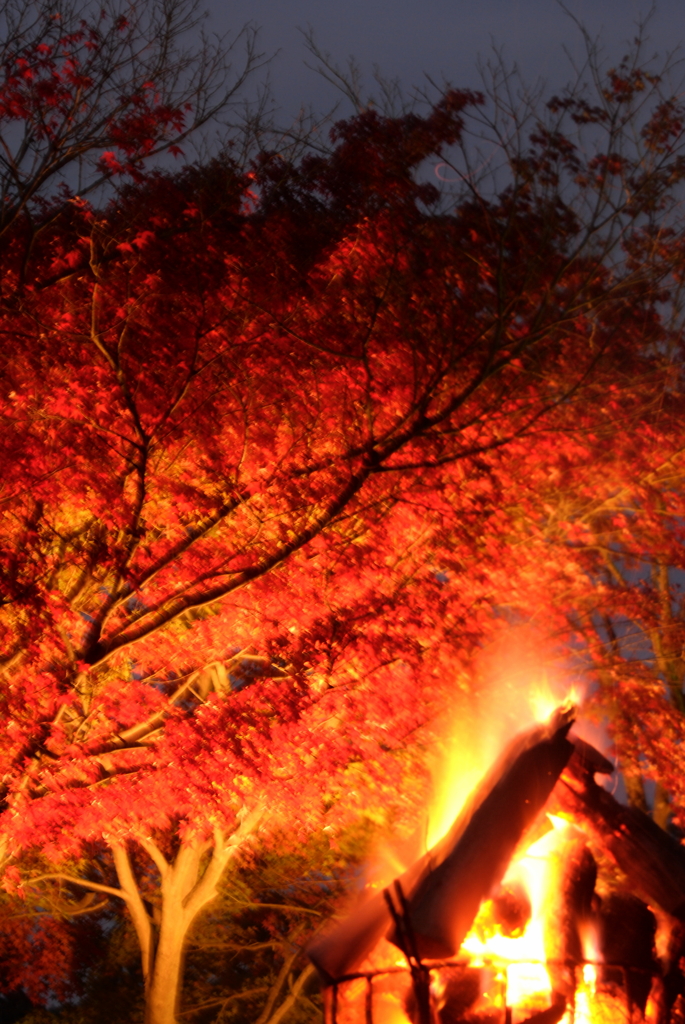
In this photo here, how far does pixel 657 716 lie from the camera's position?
12914 millimetres

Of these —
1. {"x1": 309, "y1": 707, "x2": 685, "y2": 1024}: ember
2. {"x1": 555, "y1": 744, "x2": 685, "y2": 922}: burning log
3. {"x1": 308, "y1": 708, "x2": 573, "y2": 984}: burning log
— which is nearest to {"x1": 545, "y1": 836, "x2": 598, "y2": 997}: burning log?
{"x1": 309, "y1": 707, "x2": 685, "y2": 1024}: ember

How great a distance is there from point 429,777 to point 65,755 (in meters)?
4.42

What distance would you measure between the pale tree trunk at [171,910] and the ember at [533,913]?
448 centimetres

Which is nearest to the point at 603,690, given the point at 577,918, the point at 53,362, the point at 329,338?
the point at 577,918

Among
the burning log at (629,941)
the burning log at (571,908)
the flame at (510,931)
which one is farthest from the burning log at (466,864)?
the burning log at (629,941)

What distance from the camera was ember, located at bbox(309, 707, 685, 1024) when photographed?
6781mm

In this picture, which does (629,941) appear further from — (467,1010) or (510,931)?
(467,1010)

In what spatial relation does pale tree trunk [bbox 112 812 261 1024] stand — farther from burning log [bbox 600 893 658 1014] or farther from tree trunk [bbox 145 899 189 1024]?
burning log [bbox 600 893 658 1014]

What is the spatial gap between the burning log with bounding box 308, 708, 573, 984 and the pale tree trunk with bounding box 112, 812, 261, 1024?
4.44m

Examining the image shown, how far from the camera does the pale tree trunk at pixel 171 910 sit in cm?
1146

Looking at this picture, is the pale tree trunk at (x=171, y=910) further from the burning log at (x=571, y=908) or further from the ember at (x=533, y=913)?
the burning log at (x=571, y=908)

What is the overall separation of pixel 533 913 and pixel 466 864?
1.25 metres

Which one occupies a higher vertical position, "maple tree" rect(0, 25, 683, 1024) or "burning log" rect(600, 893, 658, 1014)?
"maple tree" rect(0, 25, 683, 1024)

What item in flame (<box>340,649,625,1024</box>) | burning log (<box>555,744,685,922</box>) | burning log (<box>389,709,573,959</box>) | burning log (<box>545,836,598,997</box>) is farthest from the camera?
burning log (<box>555,744,685,922</box>)
